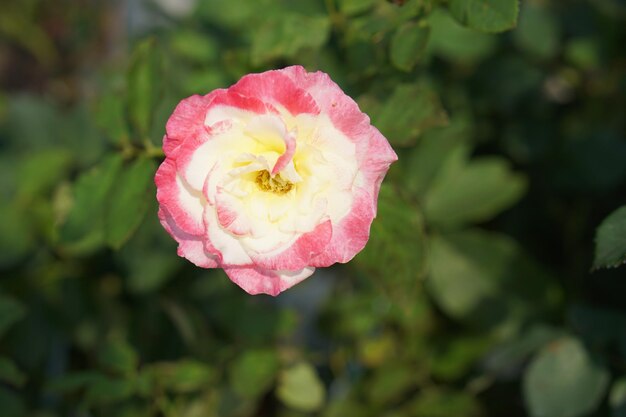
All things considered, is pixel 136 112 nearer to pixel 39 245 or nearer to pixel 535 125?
pixel 39 245

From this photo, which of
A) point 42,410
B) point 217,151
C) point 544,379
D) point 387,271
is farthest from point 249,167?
point 42,410

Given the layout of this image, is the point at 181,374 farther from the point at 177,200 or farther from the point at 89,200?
the point at 177,200

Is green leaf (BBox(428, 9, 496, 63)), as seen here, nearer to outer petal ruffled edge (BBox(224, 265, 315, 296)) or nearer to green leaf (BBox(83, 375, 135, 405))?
outer petal ruffled edge (BBox(224, 265, 315, 296))

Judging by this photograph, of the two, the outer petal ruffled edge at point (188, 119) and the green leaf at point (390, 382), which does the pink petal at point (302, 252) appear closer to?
the outer petal ruffled edge at point (188, 119)

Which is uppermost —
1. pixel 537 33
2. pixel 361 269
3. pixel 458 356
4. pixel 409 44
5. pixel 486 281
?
pixel 409 44

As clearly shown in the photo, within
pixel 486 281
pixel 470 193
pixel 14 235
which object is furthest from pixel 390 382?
pixel 14 235

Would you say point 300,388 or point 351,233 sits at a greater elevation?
point 351,233

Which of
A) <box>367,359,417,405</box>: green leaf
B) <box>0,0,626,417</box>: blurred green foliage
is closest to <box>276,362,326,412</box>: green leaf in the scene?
<box>0,0,626,417</box>: blurred green foliage
